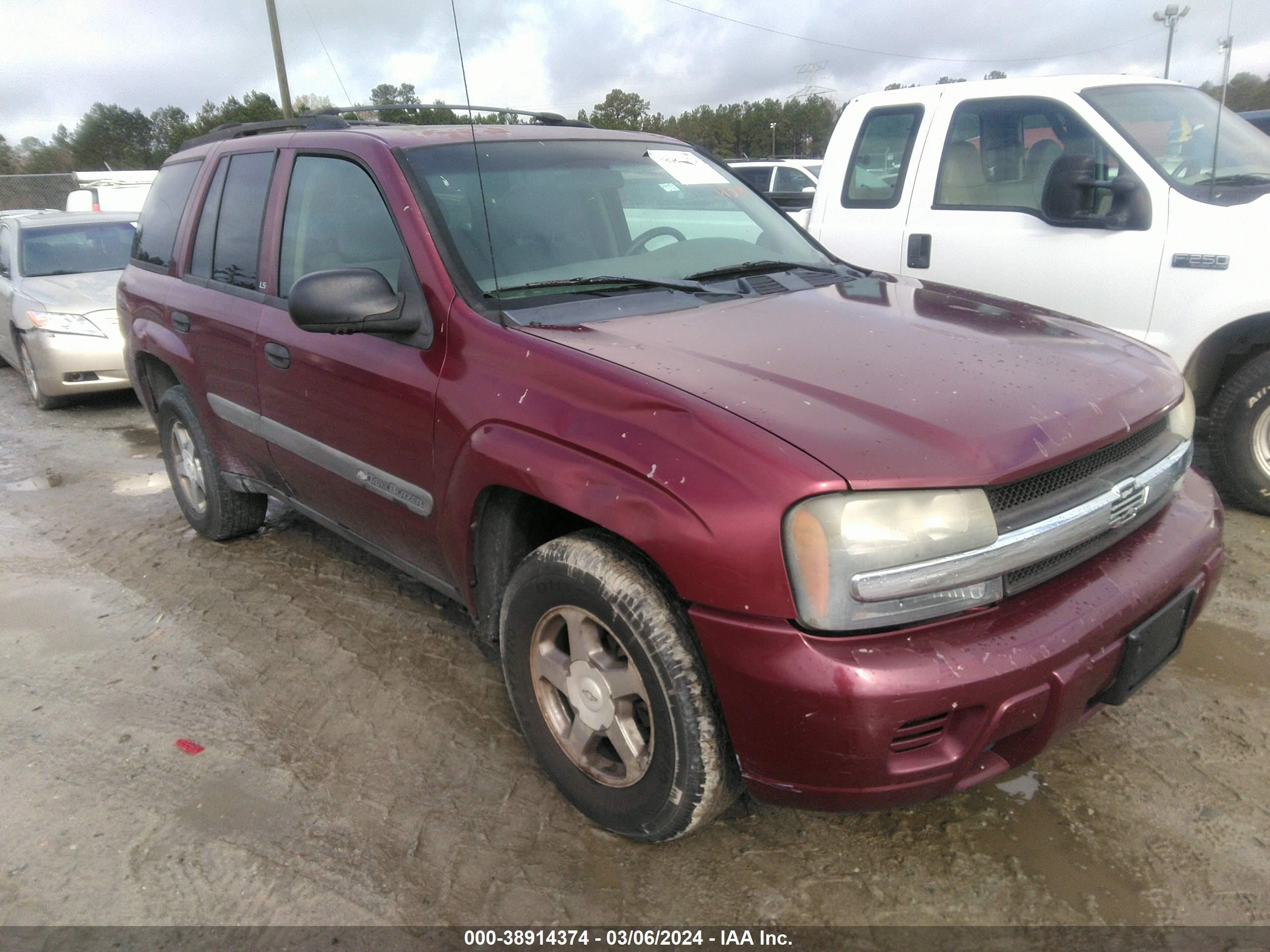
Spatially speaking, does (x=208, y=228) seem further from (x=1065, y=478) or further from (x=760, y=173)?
(x=760, y=173)

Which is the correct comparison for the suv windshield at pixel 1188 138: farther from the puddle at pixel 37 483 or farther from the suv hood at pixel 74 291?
the suv hood at pixel 74 291

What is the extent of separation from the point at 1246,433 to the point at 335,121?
4.03 meters

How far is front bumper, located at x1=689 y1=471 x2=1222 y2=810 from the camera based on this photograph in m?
1.80

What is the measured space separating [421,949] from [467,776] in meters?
0.63

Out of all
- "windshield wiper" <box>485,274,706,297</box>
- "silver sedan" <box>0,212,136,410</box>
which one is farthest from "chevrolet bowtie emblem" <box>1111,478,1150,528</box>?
"silver sedan" <box>0,212,136,410</box>

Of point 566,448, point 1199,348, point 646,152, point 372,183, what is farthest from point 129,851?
point 1199,348

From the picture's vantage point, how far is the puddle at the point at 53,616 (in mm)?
3615

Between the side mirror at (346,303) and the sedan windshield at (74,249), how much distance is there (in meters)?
6.89

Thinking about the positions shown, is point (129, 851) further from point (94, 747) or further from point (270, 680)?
point (270, 680)

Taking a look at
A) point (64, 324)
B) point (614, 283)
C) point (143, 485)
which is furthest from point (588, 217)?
point (64, 324)

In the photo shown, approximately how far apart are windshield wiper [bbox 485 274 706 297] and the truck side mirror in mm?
2281

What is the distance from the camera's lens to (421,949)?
2094mm

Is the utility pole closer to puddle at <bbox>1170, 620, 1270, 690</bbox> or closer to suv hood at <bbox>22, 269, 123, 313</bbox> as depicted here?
suv hood at <bbox>22, 269, 123, 313</bbox>

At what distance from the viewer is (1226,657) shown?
3.16 metres
